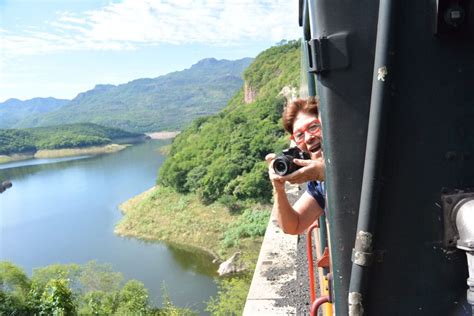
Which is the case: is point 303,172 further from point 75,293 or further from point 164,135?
point 164,135

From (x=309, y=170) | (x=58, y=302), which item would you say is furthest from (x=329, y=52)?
(x=58, y=302)

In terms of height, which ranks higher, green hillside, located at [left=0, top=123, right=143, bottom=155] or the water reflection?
green hillside, located at [left=0, top=123, right=143, bottom=155]

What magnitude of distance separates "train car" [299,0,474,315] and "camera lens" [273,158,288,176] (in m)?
0.39

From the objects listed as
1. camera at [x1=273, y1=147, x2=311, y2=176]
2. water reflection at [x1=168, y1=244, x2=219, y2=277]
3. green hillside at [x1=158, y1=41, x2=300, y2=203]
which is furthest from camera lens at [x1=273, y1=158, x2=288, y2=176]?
green hillside at [x1=158, y1=41, x2=300, y2=203]

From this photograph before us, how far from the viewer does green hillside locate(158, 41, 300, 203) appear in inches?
1415

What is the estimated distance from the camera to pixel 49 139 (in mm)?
101500

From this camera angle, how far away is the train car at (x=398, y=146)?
1187 mm

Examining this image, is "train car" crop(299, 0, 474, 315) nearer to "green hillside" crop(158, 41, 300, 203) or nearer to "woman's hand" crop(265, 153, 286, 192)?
"woman's hand" crop(265, 153, 286, 192)

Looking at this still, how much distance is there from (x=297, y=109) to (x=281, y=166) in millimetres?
433

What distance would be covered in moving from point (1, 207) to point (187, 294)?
135ft

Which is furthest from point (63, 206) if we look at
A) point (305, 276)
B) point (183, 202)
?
point (305, 276)

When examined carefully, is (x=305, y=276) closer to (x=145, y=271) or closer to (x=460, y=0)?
(x=460, y=0)

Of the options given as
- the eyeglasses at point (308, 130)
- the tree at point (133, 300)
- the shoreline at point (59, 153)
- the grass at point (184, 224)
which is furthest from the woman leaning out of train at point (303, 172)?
the shoreline at point (59, 153)

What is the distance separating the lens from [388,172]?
4.10ft
